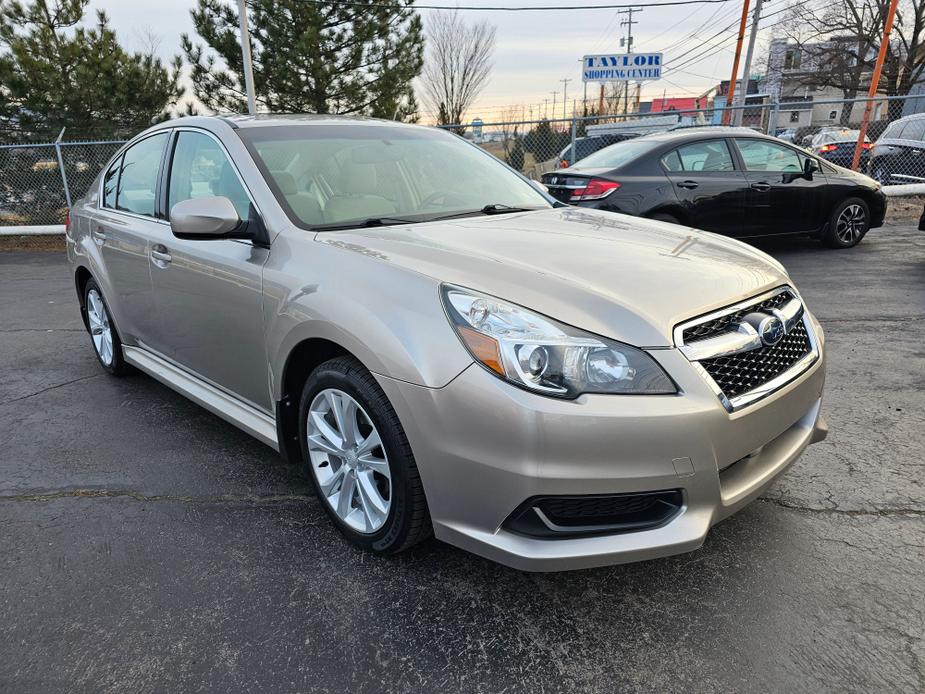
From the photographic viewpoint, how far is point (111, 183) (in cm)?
429

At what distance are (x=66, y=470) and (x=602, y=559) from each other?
8.93ft

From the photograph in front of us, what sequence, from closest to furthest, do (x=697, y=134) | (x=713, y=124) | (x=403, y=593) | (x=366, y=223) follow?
(x=403, y=593)
(x=366, y=223)
(x=697, y=134)
(x=713, y=124)

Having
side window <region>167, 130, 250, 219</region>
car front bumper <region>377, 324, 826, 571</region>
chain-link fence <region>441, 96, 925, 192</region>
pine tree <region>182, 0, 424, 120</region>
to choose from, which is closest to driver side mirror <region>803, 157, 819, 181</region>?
chain-link fence <region>441, 96, 925, 192</region>

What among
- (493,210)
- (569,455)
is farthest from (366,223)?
(569,455)

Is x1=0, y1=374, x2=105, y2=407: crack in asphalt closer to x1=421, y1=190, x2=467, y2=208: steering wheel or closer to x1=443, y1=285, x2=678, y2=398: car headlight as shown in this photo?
x1=421, y1=190, x2=467, y2=208: steering wheel

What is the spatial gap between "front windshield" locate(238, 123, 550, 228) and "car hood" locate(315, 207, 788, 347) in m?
0.23

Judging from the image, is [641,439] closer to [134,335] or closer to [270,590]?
[270,590]

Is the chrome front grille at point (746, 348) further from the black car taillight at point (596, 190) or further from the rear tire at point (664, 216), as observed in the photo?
the rear tire at point (664, 216)

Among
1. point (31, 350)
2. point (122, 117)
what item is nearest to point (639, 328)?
point (31, 350)

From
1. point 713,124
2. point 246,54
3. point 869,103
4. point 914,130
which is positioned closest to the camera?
point 914,130

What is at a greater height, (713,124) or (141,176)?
(141,176)

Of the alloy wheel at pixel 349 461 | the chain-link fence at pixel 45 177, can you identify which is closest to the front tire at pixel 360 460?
the alloy wheel at pixel 349 461

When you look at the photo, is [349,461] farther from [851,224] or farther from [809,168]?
[851,224]

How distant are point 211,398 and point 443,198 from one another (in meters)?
1.50
